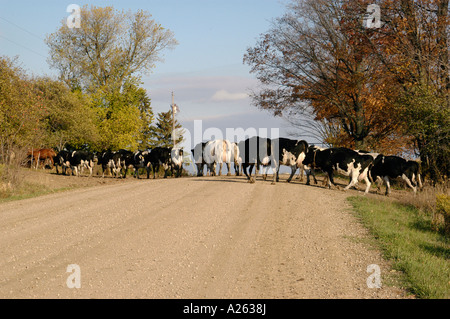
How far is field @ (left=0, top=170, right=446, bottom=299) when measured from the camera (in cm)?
777

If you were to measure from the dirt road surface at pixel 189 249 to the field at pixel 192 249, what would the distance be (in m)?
0.02

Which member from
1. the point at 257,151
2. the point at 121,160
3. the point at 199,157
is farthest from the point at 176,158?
the point at 257,151

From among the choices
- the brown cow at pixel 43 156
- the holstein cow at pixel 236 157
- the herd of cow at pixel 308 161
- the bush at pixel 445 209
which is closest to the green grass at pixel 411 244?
the bush at pixel 445 209

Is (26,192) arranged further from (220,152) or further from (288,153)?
(288,153)

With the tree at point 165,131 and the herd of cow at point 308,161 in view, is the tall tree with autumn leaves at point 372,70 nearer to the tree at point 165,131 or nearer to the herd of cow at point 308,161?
the herd of cow at point 308,161

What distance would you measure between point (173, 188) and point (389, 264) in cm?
1220

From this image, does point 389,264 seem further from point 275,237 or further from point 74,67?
point 74,67

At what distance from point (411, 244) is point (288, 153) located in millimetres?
12869

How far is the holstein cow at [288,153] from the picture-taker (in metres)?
23.7

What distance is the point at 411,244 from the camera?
36.4ft

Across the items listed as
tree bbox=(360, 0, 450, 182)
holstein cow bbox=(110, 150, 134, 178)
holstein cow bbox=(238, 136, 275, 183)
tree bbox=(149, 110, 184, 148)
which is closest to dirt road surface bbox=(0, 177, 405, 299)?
holstein cow bbox=(238, 136, 275, 183)

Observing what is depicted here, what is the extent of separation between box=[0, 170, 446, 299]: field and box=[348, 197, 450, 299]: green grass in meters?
0.29
